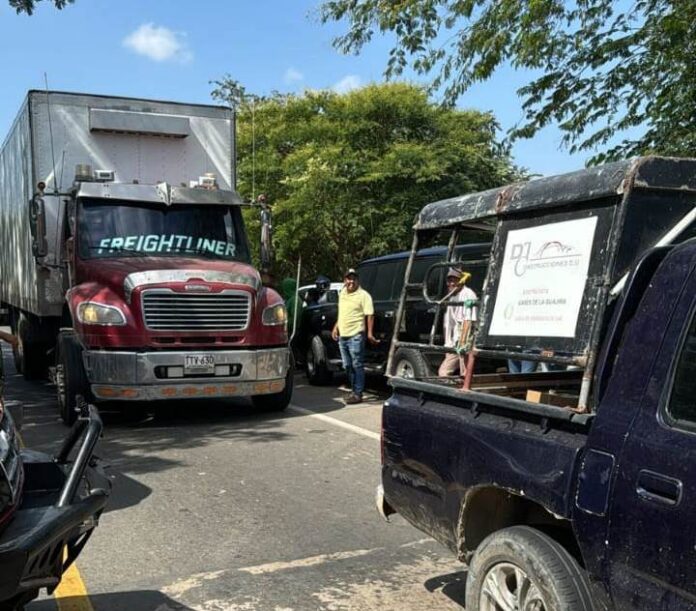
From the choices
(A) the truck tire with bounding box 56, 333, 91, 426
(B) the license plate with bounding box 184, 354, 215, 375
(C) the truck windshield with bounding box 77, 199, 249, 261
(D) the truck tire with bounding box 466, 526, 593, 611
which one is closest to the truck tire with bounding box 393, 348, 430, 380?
(B) the license plate with bounding box 184, 354, 215, 375

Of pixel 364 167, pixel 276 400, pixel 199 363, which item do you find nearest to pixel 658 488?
pixel 199 363

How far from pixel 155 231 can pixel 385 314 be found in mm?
3445

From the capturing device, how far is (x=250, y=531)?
511cm

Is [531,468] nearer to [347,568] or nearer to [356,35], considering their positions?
[347,568]

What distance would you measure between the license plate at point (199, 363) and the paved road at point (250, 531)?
2.22 feet

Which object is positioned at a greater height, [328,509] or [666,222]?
[666,222]

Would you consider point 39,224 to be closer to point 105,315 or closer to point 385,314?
point 105,315

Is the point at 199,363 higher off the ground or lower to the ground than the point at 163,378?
higher

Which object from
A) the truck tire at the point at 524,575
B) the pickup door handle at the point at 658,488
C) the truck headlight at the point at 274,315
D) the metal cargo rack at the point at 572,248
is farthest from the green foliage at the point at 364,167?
the pickup door handle at the point at 658,488

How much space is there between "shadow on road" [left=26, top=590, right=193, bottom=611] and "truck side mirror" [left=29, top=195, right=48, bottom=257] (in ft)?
19.9

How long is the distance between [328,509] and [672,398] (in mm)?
3539

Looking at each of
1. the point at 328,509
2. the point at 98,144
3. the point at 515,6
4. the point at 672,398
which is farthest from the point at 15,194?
the point at 672,398

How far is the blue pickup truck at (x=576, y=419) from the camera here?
8.00 feet

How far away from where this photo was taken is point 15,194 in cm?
1185
